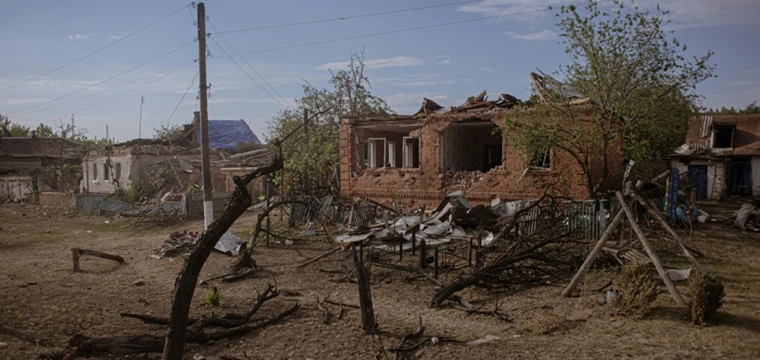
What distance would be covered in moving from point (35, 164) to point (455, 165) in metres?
38.2

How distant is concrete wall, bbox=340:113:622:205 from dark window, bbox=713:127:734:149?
19.1m

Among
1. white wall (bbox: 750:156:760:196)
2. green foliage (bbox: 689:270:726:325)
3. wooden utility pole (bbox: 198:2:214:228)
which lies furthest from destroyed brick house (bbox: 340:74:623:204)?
white wall (bbox: 750:156:760:196)

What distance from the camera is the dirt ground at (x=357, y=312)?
19.1ft

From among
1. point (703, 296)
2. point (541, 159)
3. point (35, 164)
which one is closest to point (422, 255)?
point (703, 296)

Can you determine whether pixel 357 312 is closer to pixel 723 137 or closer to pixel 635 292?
pixel 635 292

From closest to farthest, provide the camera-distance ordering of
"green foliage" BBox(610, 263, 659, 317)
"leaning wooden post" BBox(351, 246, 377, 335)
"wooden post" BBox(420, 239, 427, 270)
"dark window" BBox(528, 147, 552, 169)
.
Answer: "leaning wooden post" BBox(351, 246, 377, 335) → "green foliage" BBox(610, 263, 659, 317) → "wooden post" BBox(420, 239, 427, 270) → "dark window" BBox(528, 147, 552, 169)

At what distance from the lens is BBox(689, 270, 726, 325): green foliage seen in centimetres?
629

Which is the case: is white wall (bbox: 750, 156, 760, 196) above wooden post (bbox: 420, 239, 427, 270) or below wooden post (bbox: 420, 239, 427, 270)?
above

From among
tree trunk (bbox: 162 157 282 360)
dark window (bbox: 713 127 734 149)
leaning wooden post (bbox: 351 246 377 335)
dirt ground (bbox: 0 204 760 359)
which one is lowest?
dirt ground (bbox: 0 204 760 359)

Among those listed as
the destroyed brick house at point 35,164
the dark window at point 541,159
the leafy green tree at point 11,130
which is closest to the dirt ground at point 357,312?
the dark window at point 541,159

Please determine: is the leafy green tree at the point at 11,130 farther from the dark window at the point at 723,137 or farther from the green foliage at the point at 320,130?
the dark window at the point at 723,137

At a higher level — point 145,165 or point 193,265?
point 145,165

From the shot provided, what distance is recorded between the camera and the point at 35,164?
136ft

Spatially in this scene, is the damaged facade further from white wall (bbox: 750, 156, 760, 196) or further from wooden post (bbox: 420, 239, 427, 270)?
white wall (bbox: 750, 156, 760, 196)
